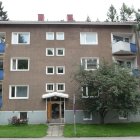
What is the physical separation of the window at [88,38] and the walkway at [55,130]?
32.9 ft

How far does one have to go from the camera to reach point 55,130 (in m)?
33.2

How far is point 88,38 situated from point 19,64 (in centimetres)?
852

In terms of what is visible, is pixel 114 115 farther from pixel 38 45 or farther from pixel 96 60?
pixel 38 45

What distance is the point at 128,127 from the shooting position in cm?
3431

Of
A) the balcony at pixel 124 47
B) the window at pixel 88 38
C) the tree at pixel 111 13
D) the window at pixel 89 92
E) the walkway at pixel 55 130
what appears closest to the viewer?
the walkway at pixel 55 130

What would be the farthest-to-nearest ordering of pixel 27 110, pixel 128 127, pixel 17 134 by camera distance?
1. pixel 27 110
2. pixel 128 127
3. pixel 17 134

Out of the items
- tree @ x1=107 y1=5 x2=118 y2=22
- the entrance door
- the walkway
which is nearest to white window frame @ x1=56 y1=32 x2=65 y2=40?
the entrance door

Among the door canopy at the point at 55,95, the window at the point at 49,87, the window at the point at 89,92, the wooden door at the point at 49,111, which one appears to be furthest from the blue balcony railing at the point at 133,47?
the wooden door at the point at 49,111

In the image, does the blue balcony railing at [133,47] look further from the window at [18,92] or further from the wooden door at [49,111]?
the window at [18,92]

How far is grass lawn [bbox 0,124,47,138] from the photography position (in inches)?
1142

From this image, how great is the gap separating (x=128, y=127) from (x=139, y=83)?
4.71m

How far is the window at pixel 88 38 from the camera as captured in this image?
39.4 metres

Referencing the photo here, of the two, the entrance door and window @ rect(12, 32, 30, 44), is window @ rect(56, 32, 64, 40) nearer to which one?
window @ rect(12, 32, 30, 44)

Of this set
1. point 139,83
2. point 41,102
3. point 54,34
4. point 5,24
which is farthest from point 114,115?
point 5,24
